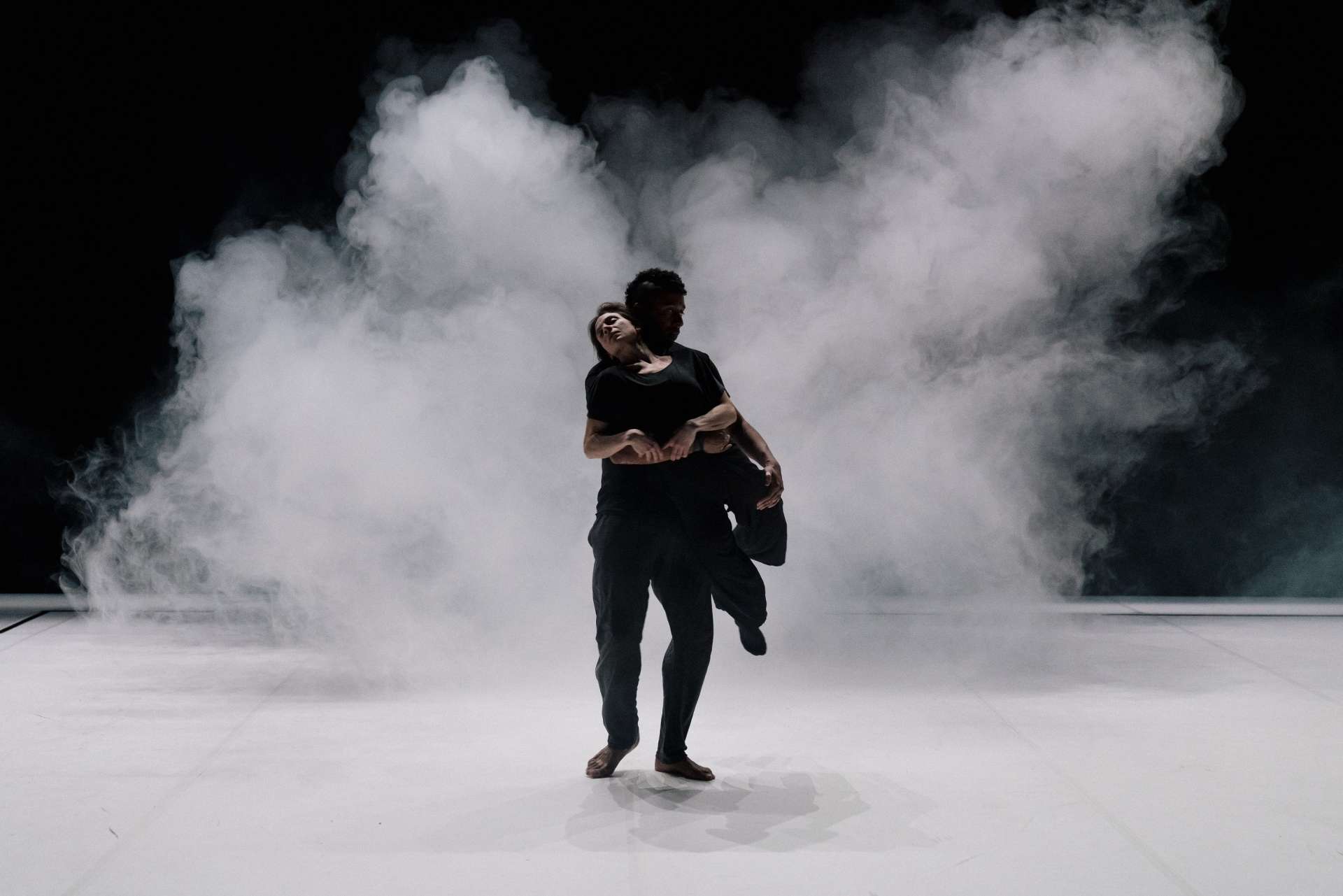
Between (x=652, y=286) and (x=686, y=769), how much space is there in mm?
1341

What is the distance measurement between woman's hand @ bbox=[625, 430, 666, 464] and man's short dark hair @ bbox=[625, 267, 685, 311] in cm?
43

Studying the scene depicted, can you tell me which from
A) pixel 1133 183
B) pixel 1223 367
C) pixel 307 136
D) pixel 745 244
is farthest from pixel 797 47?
pixel 1223 367

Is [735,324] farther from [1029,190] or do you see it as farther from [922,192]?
[1029,190]

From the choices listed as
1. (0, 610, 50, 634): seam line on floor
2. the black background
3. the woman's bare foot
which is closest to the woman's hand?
the woman's bare foot

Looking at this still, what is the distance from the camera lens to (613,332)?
138 inches

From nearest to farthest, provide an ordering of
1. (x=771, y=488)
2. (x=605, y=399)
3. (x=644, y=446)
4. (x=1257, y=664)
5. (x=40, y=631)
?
1. (x=644, y=446)
2. (x=605, y=399)
3. (x=771, y=488)
4. (x=1257, y=664)
5. (x=40, y=631)

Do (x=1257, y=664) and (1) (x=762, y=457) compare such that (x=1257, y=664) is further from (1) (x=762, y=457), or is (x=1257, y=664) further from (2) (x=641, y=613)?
(2) (x=641, y=613)

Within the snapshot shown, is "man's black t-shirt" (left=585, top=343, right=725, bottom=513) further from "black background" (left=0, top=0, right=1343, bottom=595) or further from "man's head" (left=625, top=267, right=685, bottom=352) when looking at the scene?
"black background" (left=0, top=0, right=1343, bottom=595)

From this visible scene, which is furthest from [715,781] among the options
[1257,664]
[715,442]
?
[1257,664]

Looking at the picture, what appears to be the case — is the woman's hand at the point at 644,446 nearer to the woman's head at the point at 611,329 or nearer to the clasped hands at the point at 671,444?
the clasped hands at the point at 671,444

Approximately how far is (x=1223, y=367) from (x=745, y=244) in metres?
3.24

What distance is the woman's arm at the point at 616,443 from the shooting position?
3.34 m

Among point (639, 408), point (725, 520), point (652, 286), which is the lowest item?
point (725, 520)

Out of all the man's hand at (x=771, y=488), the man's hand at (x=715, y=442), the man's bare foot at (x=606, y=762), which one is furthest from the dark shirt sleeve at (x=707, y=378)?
the man's bare foot at (x=606, y=762)
